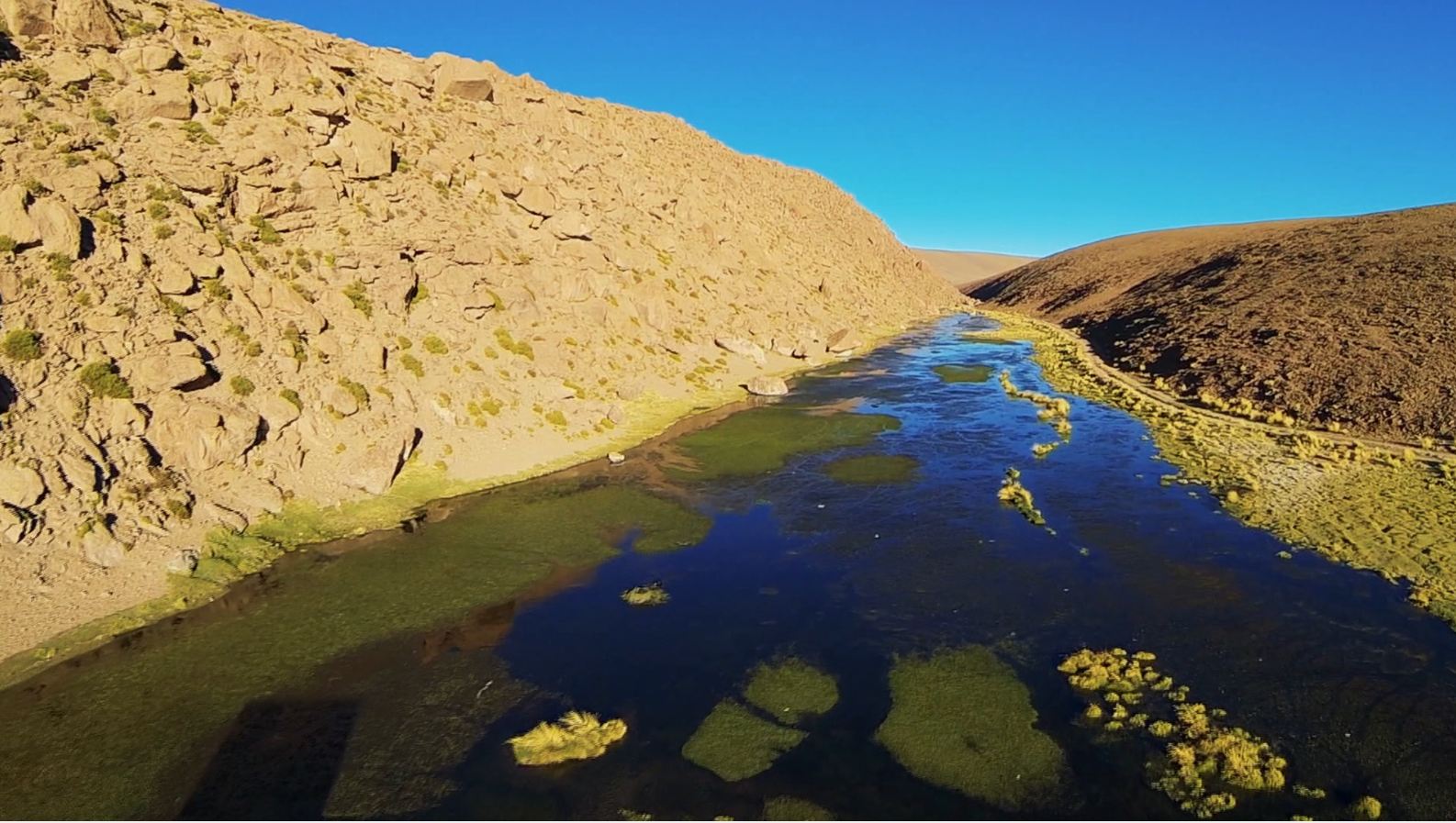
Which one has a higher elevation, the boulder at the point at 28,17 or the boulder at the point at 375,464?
the boulder at the point at 28,17

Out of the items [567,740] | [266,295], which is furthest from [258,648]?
[266,295]

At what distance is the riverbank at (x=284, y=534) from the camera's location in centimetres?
1759

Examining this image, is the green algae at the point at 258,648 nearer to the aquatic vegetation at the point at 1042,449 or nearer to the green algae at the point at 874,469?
the green algae at the point at 874,469

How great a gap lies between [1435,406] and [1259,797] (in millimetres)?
34099

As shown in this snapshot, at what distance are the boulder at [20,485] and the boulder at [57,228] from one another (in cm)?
907

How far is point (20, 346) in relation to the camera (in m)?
21.6

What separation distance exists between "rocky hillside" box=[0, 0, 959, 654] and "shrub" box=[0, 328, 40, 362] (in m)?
0.08

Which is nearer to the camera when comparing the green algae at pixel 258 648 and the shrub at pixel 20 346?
the green algae at pixel 258 648

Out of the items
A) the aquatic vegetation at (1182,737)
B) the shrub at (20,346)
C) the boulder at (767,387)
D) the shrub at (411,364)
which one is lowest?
the aquatic vegetation at (1182,737)

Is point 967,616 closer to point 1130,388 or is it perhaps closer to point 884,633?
point 884,633

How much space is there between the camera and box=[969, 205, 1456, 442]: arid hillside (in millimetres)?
37000

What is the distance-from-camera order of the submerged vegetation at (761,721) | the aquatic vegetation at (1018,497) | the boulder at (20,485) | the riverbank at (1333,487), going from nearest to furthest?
the submerged vegetation at (761,721)
the boulder at (20,485)
the riverbank at (1333,487)
the aquatic vegetation at (1018,497)

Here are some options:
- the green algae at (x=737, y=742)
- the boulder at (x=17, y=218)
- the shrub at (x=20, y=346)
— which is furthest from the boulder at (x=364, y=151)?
the green algae at (x=737, y=742)

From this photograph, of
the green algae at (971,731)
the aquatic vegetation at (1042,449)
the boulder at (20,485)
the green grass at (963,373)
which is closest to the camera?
the green algae at (971,731)
